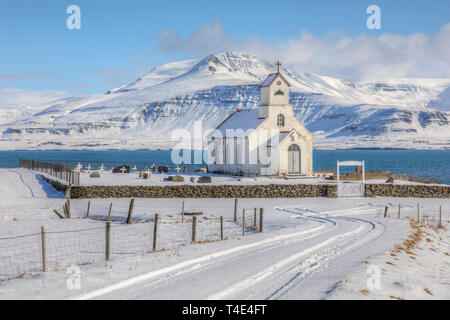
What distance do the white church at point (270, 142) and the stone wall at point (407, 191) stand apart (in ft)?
27.3

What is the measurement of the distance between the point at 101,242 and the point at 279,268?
10.8 metres

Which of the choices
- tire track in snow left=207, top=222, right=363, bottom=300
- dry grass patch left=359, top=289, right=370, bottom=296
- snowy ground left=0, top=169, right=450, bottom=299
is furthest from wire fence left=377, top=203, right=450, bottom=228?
dry grass patch left=359, top=289, right=370, bottom=296

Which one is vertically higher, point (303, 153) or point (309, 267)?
point (303, 153)

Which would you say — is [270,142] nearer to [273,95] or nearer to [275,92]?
[273,95]

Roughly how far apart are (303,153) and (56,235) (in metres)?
31.9

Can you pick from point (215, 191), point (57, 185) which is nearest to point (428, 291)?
point (215, 191)

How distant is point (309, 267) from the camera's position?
16031 millimetres

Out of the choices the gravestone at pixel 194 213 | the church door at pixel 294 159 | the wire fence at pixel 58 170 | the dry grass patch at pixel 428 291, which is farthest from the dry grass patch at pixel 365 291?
the church door at pixel 294 159

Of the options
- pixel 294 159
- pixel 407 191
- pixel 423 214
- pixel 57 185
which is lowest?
pixel 423 214

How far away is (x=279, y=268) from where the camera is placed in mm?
15727

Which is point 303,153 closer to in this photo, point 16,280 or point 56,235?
point 56,235
